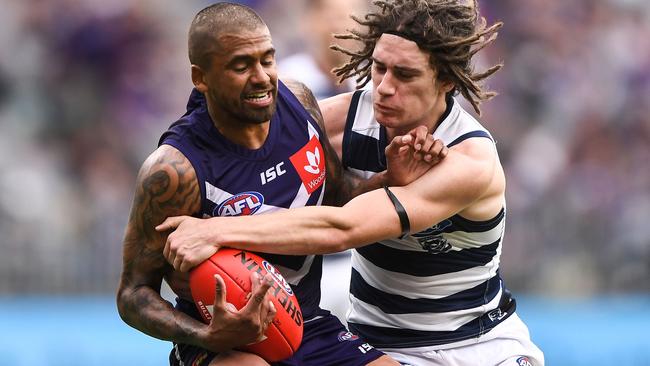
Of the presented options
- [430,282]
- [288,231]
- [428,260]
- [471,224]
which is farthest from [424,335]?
[288,231]

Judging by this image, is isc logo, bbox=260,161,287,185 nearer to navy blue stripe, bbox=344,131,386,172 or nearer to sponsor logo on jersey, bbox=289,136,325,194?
sponsor logo on jersey, bbox=289,136,325,194

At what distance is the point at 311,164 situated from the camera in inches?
226

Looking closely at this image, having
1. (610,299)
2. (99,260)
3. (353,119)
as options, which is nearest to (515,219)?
(610,299)

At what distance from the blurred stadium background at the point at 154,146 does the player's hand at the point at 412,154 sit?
4.84m

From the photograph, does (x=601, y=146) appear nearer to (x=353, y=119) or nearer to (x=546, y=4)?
(x=546, y=4)

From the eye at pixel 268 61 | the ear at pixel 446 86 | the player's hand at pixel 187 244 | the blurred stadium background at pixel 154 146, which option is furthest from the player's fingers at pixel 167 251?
the blurred stadium background at pixel 154 146

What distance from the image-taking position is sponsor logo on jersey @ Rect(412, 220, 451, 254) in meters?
5.93

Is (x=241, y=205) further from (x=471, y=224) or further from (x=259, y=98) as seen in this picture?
(x=471, y=224)

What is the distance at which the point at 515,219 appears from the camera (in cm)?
1143

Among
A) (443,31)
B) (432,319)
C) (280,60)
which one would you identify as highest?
(280,60)

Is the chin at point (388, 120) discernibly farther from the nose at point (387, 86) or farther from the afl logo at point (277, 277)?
the afl logo at point (277, 277)

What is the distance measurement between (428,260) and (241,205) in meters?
1.12

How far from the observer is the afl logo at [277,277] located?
17.3ft

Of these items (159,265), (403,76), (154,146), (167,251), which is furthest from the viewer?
(154,146)
